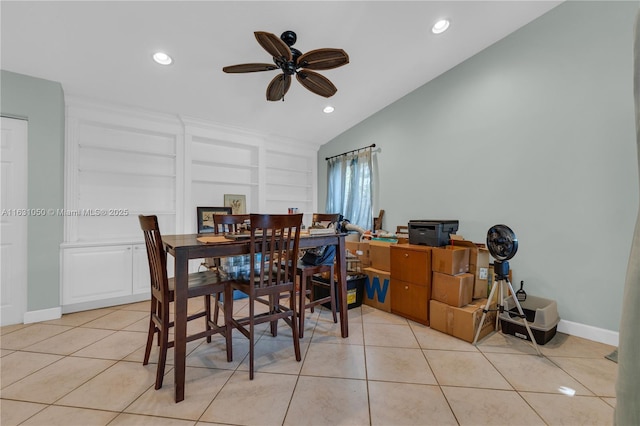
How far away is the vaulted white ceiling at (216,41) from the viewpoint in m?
2.16

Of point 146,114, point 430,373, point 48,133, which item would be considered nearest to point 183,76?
point 146,114

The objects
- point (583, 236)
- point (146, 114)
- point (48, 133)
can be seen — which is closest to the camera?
point (583, 236)

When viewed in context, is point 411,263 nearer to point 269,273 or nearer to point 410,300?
point 410,300

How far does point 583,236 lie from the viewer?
2.33 m

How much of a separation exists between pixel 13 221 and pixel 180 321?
247 centimetres

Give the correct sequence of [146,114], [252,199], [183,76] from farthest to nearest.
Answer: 1. [252,199]
2. [146,114]
3. [183,76]

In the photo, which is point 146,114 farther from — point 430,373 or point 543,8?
point 543,8

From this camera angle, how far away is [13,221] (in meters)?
2.60

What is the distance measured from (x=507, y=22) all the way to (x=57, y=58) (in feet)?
14.2

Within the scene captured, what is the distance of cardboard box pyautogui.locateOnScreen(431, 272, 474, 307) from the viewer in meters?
2.35

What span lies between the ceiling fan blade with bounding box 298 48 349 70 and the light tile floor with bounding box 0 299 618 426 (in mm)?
2336

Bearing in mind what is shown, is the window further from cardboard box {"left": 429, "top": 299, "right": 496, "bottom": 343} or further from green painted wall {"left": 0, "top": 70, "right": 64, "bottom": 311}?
green painted wall {"left": 0, "top": 70, "right": 64, "bottom": 311}

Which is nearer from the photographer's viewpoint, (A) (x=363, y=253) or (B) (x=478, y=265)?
(B) (x=478, y=265)

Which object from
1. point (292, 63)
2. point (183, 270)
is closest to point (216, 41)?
point (292, 63)
